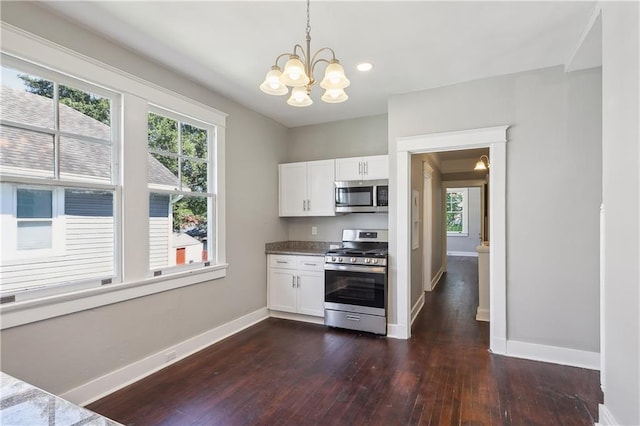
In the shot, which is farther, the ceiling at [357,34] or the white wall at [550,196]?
the white wall at [550,196]

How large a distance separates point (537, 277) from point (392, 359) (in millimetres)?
1598

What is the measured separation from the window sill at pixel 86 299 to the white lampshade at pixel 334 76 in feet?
7.39

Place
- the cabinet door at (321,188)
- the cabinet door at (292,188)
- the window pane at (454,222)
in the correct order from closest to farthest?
the cabinet door at (321,188), the cabinet door at (292,188), the window pane at (454,222)

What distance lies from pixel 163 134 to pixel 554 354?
425 cm

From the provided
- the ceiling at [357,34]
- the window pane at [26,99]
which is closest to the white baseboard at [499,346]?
the ceiling at [357,34]

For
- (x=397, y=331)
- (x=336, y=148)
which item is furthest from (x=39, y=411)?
(x=336, y=148)

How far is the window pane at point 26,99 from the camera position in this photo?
6.59 ft

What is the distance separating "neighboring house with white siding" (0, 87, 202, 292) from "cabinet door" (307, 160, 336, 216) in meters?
2.51

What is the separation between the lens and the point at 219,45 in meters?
2.59

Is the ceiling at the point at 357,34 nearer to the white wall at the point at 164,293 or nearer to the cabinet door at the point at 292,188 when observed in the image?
the white wall at the point at 164,293

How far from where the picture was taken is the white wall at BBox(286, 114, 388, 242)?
14.5ft

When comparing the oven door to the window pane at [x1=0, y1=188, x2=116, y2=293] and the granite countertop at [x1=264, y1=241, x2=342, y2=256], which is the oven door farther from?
the window pane at [x1=0, y1=188, x2=116, y2=293]

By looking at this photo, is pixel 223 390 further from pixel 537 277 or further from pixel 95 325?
pixel 537 277

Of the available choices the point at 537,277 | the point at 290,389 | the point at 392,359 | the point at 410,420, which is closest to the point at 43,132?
the point at 290,389
